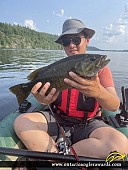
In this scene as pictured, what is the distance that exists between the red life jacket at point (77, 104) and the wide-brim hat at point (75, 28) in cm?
93

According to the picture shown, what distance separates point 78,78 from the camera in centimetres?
270

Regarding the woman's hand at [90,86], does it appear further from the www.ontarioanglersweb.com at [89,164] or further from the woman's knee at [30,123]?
the woman's knee at [30,123]

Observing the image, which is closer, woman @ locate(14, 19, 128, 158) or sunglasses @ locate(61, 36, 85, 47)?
woman @ locate(14, 19, 128, 158)

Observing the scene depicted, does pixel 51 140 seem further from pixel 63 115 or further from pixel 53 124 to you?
pixel 63 115

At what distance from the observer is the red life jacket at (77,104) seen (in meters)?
3.64

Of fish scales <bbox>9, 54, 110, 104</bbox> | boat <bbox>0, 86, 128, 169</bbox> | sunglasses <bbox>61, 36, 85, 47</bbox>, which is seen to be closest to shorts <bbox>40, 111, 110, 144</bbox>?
boat <bbox>0, 86, 128, 169</bbox>

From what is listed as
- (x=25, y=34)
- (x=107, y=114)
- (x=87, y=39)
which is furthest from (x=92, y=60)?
(x=25, y=34)

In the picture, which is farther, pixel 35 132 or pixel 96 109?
pixel 96 109

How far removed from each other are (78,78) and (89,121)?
1191 mm

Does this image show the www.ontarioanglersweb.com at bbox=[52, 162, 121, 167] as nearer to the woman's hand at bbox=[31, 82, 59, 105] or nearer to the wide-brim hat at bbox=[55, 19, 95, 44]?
the woman's hand at bbox=[31, 82, 59, 105]

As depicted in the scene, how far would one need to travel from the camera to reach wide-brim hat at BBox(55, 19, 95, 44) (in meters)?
3.88

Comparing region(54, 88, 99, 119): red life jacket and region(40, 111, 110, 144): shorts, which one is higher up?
region(54, 88, 99, 119): red life jacket

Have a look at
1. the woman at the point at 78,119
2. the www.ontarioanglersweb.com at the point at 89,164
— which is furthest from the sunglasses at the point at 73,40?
the www.ontarioanglersweb.com at the point at 89,164

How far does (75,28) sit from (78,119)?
147 cm
